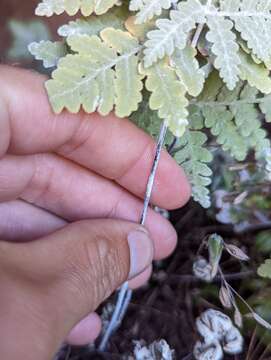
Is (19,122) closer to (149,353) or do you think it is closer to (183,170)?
(183,170)

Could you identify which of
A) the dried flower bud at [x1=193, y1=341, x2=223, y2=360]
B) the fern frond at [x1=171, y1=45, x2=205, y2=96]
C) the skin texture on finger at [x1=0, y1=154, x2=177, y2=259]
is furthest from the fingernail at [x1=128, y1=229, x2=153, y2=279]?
the fern frond at [x1=171, y1=45, x2=205, y2=96]

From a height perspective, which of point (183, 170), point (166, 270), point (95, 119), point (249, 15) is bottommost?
point (166, 270)

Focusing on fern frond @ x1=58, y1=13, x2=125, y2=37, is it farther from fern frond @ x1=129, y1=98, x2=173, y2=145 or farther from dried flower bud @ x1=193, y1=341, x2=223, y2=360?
dried flower bud @ x1=193, y1=341, x2=223, y2=360

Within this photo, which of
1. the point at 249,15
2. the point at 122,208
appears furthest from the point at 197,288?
the point at 249,15

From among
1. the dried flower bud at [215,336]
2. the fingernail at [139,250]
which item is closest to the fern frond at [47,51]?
the fingernail at [139,250]

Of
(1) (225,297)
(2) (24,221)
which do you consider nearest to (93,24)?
(2) (24,221)

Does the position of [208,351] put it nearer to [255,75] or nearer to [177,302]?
[177,302]
